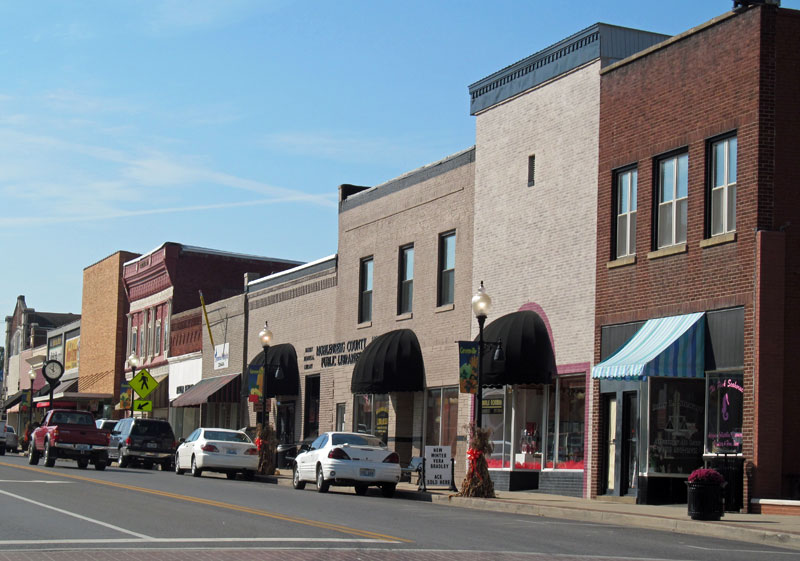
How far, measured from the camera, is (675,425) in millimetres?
23453

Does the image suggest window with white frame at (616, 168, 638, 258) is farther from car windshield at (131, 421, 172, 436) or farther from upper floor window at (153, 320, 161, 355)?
upper floor window at (153, 320, 161, 355)

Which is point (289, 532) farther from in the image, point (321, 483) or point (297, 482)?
point (297, 482)

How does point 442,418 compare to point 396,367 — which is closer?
point 442,418

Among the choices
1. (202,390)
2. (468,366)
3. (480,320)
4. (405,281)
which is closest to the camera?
(480,320)

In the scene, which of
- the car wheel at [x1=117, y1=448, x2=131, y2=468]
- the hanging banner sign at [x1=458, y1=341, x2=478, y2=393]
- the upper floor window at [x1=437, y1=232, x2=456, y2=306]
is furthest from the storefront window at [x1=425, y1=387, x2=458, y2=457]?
the car wheel at [x1=117, y1=448, x2=131, y2=468]

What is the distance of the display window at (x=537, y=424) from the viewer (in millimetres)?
26875

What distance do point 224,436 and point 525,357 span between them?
35.5 ft

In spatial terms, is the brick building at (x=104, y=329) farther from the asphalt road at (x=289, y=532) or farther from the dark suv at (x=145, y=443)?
the asphalt road at (x=289, y=532)

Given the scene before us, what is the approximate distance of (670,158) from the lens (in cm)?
2425

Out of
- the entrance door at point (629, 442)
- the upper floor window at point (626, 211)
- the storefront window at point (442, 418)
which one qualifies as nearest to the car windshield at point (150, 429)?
the storefront window at point (442, 418)

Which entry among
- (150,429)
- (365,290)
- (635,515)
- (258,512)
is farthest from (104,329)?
(635,515)

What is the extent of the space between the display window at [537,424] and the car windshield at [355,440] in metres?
3.52

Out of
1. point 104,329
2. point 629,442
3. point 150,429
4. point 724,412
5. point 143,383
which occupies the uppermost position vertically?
point 104,329

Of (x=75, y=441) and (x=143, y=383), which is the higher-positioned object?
(x=143, y=383)
